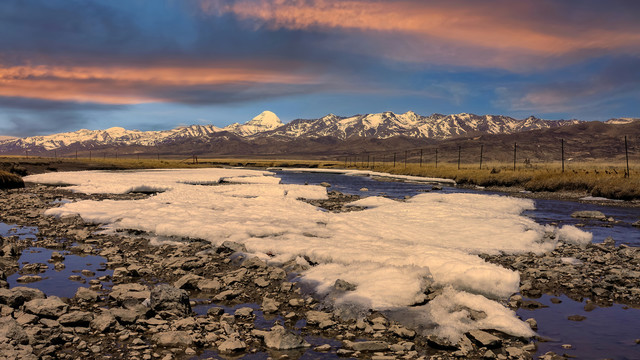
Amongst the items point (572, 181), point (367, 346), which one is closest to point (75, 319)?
point (367, 346)

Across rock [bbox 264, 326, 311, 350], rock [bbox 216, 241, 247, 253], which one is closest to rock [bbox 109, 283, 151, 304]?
rock [bbox 264, 326, 311, 350]

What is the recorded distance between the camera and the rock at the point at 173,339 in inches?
289

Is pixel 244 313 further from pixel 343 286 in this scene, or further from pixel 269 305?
pixel 343 286

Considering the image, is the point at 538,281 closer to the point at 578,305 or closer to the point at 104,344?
the point at 578,305

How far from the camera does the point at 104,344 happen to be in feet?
23.9

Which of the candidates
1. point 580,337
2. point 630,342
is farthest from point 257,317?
point 630,342

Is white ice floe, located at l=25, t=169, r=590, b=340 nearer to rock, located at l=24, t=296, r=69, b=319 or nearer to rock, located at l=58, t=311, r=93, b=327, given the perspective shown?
rock, located at l=58, t=311, r=93, b=327

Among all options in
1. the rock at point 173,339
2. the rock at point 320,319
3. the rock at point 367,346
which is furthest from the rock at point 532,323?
the rock at point 173,339

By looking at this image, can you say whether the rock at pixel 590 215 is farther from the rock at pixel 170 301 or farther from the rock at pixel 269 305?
the rock at pixel 170 301

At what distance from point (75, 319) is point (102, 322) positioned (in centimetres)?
54

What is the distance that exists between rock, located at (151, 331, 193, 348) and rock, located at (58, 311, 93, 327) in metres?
1.55

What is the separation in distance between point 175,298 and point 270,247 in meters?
5.59

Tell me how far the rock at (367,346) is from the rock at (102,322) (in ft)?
15.0

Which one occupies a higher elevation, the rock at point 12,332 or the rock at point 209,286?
the rock at point 12,332
